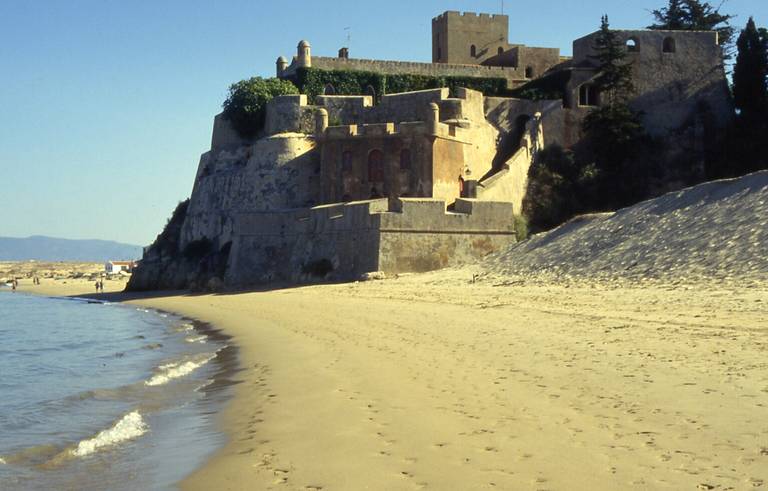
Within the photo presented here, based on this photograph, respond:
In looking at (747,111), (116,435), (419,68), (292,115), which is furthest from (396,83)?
(116,435)

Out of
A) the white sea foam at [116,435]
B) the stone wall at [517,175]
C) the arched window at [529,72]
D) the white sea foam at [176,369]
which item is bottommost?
the white sea foam at [116,435]

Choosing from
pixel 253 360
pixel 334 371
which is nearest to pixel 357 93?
pixel 253 360

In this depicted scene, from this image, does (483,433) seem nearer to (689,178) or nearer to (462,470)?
(462,470)

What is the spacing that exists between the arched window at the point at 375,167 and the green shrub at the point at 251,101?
327 inches

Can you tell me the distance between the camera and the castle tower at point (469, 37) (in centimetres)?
5299

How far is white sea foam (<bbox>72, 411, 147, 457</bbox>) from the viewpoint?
1060 centimetres

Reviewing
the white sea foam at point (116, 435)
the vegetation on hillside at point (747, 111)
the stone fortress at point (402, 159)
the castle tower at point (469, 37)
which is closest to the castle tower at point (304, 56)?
the stone fortress at point (402, 159)

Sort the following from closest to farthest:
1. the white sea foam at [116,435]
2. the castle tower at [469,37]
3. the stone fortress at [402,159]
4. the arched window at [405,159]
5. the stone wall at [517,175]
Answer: the white sea foam at [116,435] < the stone fortress at [402,159] < the arched window at [405,159] < the stone wall at [517,175] < the castle tower at [469,37]

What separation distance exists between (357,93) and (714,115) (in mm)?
17903


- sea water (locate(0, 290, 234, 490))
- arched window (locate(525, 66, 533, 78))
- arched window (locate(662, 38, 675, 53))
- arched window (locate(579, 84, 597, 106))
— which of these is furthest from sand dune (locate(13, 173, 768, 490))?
arched window (locate(525, 66, 533, 78))

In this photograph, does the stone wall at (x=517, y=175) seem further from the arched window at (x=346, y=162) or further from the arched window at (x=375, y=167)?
the arched window at (x=346, y=162)

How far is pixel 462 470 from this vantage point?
7820 millimetres

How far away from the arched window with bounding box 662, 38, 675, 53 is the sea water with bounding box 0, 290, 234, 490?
95.3ft

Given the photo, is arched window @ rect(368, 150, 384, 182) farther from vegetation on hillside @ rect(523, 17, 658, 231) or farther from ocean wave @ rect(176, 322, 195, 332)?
ocean wave @ rect(176, 322, 195, 332)
